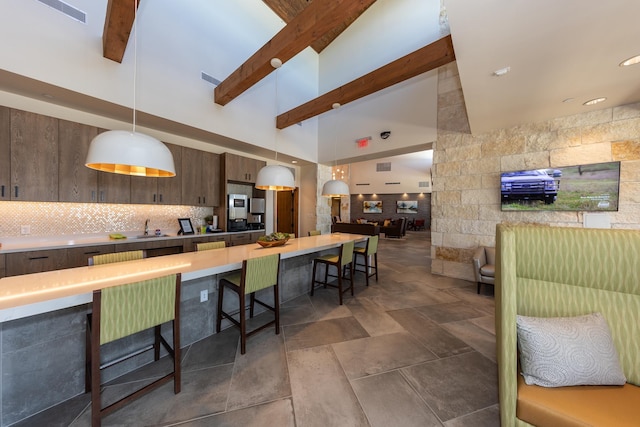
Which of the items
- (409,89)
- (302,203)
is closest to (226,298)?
(302,203)

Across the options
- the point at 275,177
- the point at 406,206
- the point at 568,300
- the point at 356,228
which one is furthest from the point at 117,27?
the point at 406,206

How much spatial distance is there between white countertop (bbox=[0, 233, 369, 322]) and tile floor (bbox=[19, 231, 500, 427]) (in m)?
0.79

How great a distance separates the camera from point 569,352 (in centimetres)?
108

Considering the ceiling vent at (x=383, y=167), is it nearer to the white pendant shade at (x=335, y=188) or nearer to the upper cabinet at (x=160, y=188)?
the white pendant shade at (x=335, y=188)

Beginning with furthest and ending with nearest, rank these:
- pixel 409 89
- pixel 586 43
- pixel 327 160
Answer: pixel 327 160
pixel 409 89
pixel 586 43

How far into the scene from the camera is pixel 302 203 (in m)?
6.57

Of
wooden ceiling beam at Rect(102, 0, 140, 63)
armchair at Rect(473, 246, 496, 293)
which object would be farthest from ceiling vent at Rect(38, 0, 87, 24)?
armchair at Rect(473, 246, 496, 293)

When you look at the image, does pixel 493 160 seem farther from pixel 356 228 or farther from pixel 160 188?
pixel 160 188

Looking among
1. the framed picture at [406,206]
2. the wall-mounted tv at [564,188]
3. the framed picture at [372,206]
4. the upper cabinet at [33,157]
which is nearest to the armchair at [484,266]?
the wall-mounted tv at [564,188]

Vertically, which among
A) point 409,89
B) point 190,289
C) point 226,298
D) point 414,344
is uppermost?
point 409,89

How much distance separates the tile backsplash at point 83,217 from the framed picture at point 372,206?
11.5m

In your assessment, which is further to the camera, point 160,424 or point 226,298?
point 226,298

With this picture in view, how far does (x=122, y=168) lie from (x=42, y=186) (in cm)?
175

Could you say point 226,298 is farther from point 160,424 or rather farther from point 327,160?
point 327,160
